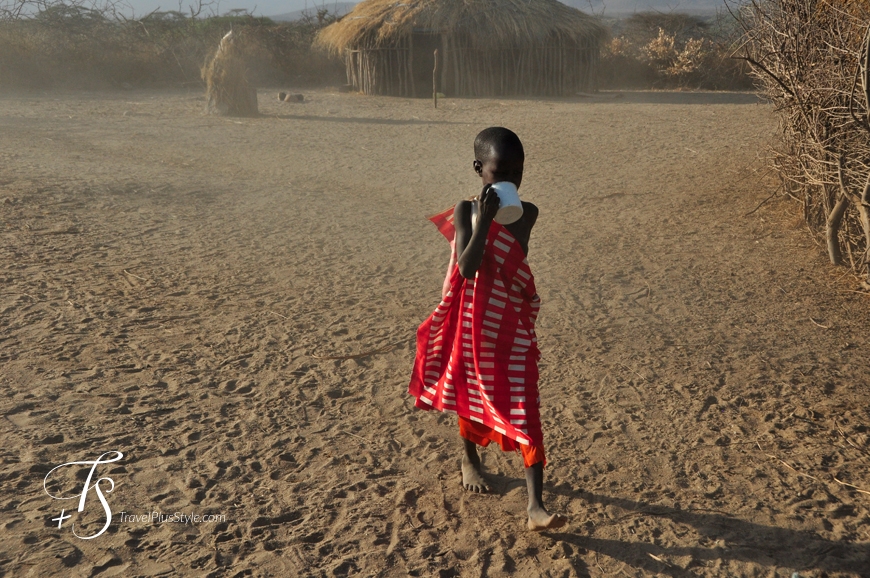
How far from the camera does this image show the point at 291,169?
8125mm

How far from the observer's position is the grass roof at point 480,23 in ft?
49.4

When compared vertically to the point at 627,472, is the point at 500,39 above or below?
above

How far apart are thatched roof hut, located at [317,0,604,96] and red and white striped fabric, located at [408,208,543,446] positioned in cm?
1368

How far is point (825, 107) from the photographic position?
4664 millimetres

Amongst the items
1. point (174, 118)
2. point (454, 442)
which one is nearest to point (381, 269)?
point (454, 442)

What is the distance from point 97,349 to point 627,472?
2546 millimetres

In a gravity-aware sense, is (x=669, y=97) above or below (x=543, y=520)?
above

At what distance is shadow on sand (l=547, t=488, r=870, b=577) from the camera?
2156 mm

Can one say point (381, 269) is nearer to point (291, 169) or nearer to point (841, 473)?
point (841, 473)

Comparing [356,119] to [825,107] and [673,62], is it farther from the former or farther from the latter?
[673,62]

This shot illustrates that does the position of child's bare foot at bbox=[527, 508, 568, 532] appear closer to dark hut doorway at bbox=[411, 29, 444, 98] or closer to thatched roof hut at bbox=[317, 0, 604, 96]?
thatched roof hut at bbox=[317, 0, 604, 96]

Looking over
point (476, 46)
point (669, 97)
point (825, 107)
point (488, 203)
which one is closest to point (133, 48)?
point (476, 46)

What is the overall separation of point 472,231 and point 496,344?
37 centimetres

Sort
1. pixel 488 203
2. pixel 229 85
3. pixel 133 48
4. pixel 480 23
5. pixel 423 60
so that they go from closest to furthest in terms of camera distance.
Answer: pixel 488 203 < pixel 229 85 < pixel 480 23 < pixel 423 60 < pixel 133 48
